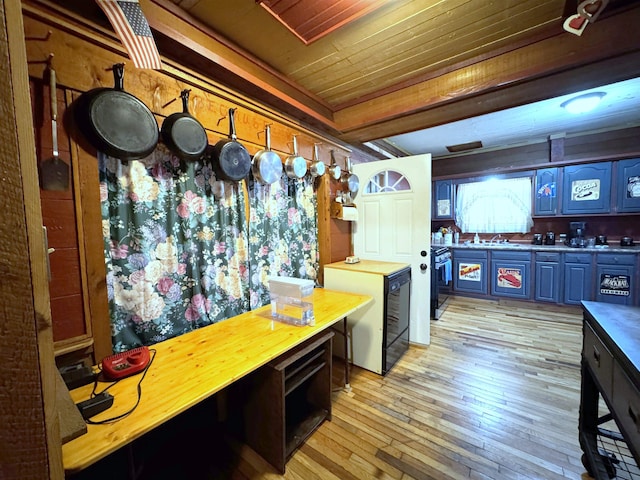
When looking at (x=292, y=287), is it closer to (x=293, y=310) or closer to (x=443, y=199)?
(x=293, y=310)

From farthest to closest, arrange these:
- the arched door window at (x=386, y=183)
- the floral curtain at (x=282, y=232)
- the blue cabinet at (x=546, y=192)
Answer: the blue cabinet at (x=546, y=192) → the arched door window at (x=386, y=183) → the floral curtain at (x=282, y=232)

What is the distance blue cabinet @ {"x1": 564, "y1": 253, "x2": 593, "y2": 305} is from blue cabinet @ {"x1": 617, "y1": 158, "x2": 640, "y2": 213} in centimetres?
82

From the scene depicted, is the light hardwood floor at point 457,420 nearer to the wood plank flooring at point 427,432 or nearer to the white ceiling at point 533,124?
the wood plank flooring at point 427,432

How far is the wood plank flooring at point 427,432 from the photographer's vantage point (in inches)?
55.1

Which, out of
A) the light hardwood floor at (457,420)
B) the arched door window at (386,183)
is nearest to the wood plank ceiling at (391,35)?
the arched door window at (386,183)

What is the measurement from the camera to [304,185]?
2402 mm

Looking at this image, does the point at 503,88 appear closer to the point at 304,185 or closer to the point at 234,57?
the point at 304,185

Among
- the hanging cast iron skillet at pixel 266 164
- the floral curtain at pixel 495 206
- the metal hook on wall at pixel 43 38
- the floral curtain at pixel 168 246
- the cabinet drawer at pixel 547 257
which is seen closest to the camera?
the metal hook on wall at pixel 43 38

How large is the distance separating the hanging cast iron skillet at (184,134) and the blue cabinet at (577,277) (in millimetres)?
4868

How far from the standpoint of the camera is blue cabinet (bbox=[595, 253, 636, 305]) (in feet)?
10.9

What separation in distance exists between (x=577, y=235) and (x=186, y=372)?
5361 mm

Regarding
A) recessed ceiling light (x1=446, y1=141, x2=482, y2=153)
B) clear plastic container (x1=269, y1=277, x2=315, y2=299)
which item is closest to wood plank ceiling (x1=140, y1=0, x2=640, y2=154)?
clear plastic container (x1=269, y1=277, x2=315, y2=299)

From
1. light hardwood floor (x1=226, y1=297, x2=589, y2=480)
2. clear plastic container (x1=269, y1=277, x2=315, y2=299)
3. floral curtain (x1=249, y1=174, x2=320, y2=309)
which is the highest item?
floral curtain (x1=249, y1=174, x2=320, y2=309)

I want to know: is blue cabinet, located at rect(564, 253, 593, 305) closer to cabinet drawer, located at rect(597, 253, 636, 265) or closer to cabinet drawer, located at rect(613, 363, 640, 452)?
cabinet drawer, located at rect(597, 253, 636, 265)
